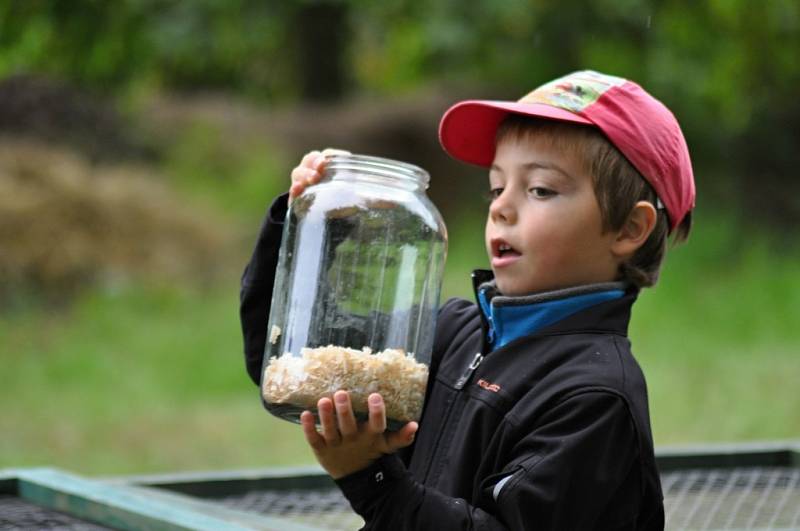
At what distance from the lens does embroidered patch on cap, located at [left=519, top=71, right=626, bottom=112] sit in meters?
1.99

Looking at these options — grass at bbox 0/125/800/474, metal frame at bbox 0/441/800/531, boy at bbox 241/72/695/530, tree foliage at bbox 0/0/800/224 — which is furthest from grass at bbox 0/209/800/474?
boy at bbox 241/72/695/530

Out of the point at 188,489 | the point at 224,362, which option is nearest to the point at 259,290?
the point at 188,489

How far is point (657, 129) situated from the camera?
2.02 meters

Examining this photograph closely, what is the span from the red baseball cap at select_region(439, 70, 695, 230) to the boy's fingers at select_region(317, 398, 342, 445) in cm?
59

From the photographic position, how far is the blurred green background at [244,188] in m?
6.18

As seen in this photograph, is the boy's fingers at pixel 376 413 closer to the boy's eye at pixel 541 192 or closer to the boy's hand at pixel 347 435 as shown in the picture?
the boy's hand at pixel 347 435

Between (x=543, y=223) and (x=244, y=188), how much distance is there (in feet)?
27.1

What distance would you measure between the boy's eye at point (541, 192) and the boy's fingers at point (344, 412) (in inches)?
18.8

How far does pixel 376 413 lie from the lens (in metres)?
1.69

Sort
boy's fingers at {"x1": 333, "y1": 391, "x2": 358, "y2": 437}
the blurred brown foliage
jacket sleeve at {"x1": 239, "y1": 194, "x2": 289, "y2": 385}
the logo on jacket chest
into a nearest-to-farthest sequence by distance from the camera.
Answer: boy's fingers at {"x1": 333, "y1": 391, "x2": 358, "y2": 437}, the logo on jacket chest, jacket sleeve at {"x1": 239, "y1": 194, "x2": 289, "y2": 385}, the blurred brown foliage

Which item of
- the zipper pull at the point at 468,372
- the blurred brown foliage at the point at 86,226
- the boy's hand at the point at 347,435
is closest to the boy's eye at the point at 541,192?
the zipper pull at the point at 468,372

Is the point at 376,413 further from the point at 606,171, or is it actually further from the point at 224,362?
the point at 224,362

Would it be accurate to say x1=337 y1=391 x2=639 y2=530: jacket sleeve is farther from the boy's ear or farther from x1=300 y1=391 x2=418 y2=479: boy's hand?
the boy's ear

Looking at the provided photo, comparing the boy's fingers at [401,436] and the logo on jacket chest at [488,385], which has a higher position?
the logo on jacket chest at [488,385]
